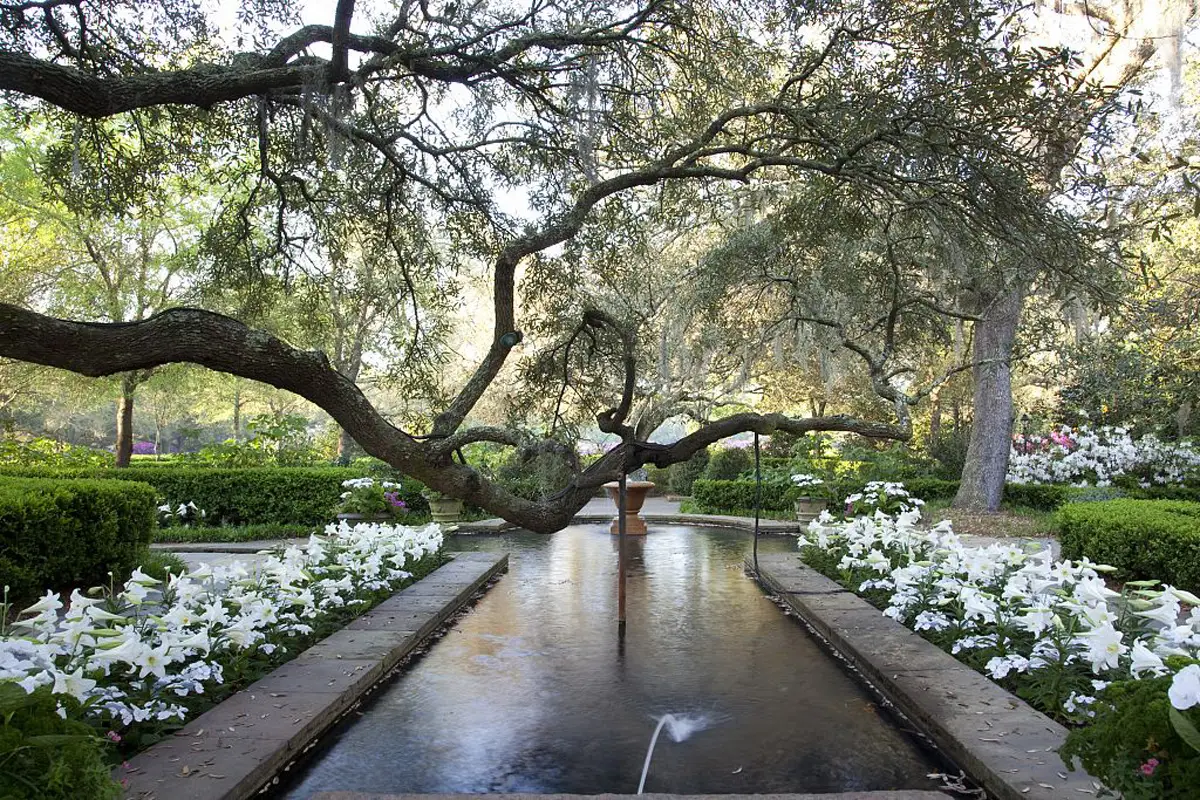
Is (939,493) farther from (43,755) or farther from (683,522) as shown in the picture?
(43,755)

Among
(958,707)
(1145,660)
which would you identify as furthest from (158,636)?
(1145,660)

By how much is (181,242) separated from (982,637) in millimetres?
16944

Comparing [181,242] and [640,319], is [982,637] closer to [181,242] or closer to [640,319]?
Answer: [640,319]

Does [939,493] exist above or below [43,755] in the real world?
above

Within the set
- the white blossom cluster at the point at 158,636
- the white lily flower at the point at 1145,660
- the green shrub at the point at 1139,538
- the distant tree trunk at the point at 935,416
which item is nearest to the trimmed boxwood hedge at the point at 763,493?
the distant tree trunk at the point at 935,416

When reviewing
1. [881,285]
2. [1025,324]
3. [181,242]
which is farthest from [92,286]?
[1025,324]

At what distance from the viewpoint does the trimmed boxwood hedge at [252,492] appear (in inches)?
433

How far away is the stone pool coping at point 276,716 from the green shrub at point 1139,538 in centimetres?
552

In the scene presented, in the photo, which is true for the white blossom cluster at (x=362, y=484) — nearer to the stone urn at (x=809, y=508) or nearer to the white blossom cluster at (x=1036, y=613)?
the white blossom cluster at (x=1036, y=613)

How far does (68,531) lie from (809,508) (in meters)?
9.83

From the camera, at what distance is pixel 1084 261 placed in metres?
3.78

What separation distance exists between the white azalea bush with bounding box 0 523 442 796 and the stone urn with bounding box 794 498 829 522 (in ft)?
26.8

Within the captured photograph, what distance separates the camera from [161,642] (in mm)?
3596

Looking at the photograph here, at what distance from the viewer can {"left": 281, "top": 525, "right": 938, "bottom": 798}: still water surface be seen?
10.8 ft
